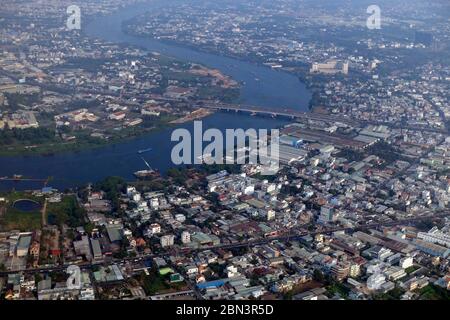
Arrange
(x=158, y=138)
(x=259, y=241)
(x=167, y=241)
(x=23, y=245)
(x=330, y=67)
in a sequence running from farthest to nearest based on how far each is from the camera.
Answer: (x=330, y=67) < (x=158, y=138) < (x=259, y=241) < (x=167, y=241) < (x=23, y=245)

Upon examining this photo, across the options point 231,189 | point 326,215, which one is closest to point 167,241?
point 231,189

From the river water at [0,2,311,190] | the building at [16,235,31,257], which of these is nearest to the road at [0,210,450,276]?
the building at [16,235,31,257]

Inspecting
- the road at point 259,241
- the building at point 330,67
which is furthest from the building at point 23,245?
the building at point 330,67

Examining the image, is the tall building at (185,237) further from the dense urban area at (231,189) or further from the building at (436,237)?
the building at (436,237)

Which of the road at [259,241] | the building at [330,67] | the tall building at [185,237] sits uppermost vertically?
the building at [330,67]

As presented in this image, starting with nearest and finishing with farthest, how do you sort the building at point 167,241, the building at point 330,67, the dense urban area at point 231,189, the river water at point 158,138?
the dense urban area at point 231,189
the building at point 167,241
the river water at point 158,138
the building at point 330,67

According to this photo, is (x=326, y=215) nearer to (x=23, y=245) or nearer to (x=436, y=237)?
(x=436, y=237)
